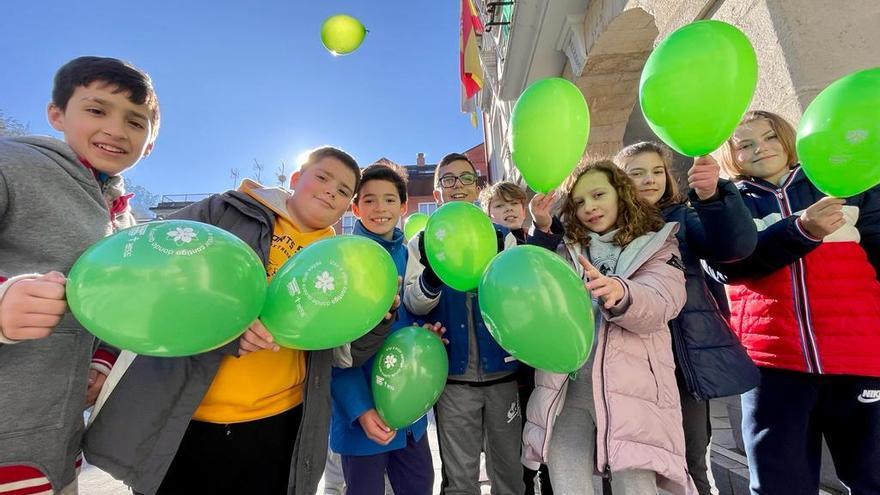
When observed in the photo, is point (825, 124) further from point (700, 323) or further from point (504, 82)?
point (504, 82)

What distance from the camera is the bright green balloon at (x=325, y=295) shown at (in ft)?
3.27

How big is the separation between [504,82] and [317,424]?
6.01 m

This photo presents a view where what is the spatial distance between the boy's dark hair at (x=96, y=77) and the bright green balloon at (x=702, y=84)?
1.72 meters

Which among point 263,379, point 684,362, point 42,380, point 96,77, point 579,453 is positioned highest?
point 96,77

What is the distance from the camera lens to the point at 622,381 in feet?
4.17

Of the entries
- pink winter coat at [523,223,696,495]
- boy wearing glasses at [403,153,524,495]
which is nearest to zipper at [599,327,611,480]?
pink winter coat at [523,223,696,495]

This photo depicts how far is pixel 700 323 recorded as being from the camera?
1.51 metres

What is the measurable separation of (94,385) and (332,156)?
3.44 feet

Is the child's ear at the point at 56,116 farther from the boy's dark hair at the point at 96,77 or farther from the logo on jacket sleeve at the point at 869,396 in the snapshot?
the logo on jacket sleeve at the point at 869,396

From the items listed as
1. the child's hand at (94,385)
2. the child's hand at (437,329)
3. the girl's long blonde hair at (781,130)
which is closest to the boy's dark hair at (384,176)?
the child's hand at (437,329)

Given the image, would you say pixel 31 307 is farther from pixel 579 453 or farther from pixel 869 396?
pixel 869 396

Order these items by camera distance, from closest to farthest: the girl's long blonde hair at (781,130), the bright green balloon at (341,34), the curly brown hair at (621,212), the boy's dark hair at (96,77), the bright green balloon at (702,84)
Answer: the boy's dark hair at (96,77)
the bright green balloon at (702,84)
the curly brown hair at (621,212)
the girl's long blonde hair at (781,130)
the bright green balloon at (341,34)

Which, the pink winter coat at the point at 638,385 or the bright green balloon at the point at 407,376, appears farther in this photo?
the bright green balloon at the point at 407,376

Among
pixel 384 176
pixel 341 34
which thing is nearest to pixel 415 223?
pixel 384 176
